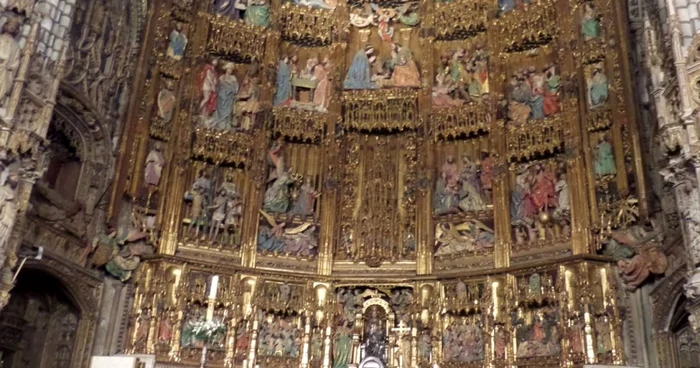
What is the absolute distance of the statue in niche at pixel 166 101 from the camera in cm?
1442

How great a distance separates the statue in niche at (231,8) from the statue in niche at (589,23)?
789cm

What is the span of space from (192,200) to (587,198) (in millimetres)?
7927

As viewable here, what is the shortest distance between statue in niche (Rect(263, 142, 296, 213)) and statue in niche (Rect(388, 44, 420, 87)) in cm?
322

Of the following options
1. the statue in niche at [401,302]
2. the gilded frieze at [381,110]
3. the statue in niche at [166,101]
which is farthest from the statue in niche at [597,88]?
the statue in niche at [166,101]

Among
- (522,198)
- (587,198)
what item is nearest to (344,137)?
(522,198)

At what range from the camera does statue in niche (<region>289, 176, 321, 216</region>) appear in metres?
14.8

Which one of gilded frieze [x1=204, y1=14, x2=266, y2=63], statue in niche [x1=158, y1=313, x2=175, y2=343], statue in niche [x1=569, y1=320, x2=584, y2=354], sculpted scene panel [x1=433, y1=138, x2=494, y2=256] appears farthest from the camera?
gilded frieze [x1=204, y1=14, x2=266, y2=63]

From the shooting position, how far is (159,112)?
14.4m

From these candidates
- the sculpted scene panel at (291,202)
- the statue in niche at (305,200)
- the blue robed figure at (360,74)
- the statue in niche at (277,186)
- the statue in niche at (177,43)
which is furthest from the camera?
the blue robed figure at (360,74)

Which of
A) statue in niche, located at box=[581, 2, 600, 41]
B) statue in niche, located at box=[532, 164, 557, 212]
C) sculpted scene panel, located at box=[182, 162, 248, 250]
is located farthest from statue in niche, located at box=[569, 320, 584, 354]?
sculpted scene panel, located at box=[182, 162, 248, 250]

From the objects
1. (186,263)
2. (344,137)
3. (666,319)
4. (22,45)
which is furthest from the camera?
(344,137)

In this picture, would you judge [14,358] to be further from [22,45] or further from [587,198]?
[587,198]

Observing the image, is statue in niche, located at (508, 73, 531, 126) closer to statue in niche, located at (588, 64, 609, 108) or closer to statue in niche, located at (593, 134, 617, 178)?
statue in niche, located at (588, 64, 609, 108)

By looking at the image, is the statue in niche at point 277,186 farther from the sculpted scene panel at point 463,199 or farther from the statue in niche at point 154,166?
the sculpted scene panel at point 463,199
